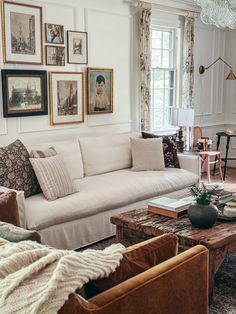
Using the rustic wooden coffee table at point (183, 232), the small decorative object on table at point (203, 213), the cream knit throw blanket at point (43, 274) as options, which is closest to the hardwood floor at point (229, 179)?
the rustic wooden coffee table at point (183, 232)

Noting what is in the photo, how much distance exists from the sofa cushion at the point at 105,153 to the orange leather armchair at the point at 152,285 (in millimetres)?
2719

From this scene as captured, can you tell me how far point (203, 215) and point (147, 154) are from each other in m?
1.90

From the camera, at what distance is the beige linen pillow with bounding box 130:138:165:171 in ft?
15.1

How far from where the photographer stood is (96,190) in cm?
374

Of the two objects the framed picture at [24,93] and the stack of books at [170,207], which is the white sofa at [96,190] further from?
the stack of books at [170,207]

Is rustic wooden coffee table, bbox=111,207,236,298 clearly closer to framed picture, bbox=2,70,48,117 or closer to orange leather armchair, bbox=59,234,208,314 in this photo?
orange leather armchair, bbox=59,234,208,314

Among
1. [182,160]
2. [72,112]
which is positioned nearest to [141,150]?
[182,160]

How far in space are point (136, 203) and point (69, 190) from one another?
0.74 meters

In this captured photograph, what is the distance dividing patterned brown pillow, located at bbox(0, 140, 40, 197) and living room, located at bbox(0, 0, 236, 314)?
12 millimetres

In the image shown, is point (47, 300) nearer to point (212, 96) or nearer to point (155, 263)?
point (155, 263)

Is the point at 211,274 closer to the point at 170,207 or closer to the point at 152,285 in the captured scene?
the point at 170,207

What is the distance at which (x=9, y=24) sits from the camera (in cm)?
402

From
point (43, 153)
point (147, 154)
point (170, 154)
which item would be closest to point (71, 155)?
point (43, 153)

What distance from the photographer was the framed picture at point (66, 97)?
4.52m
